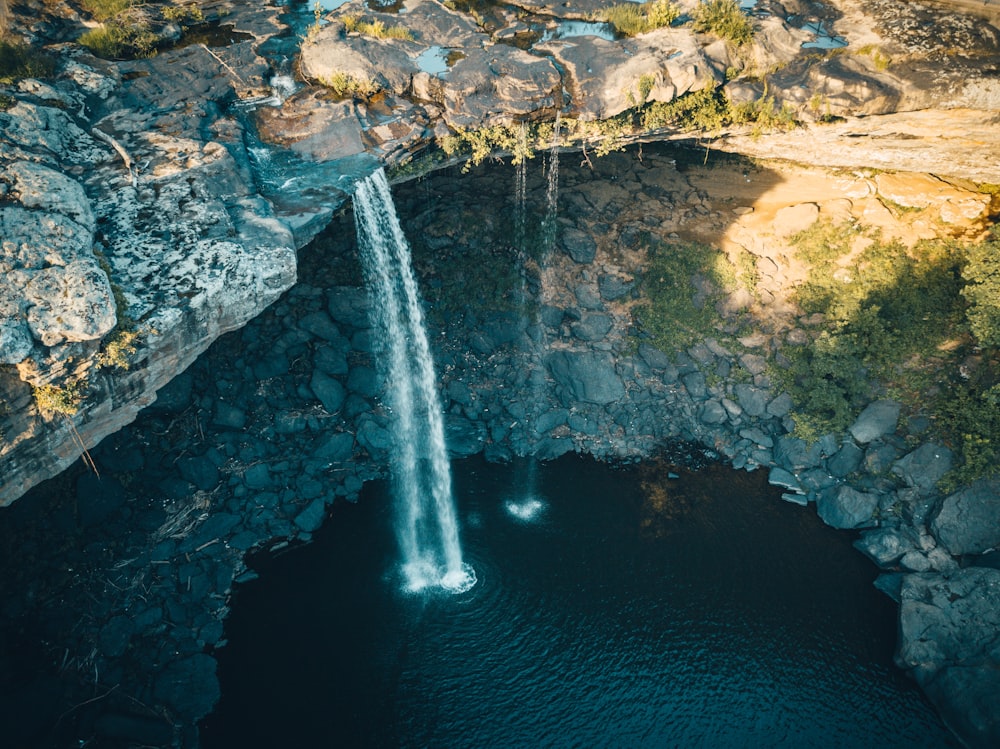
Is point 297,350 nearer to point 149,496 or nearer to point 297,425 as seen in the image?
point 297,425

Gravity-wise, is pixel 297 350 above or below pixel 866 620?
above

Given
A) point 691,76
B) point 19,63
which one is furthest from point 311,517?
point 691,76

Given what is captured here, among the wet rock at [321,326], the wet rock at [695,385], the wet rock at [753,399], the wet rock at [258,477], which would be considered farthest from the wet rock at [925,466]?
the wet rock at [258,477]

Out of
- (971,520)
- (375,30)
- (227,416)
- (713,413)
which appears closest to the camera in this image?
(971,520)

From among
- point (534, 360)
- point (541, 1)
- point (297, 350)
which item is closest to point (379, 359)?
point (297, 350)

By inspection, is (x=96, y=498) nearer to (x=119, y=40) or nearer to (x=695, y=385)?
(x=119, y=40)

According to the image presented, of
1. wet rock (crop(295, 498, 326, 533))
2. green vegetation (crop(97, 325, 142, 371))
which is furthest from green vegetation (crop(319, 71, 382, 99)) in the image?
wet rock (crop(295, 498, 326, 533))
